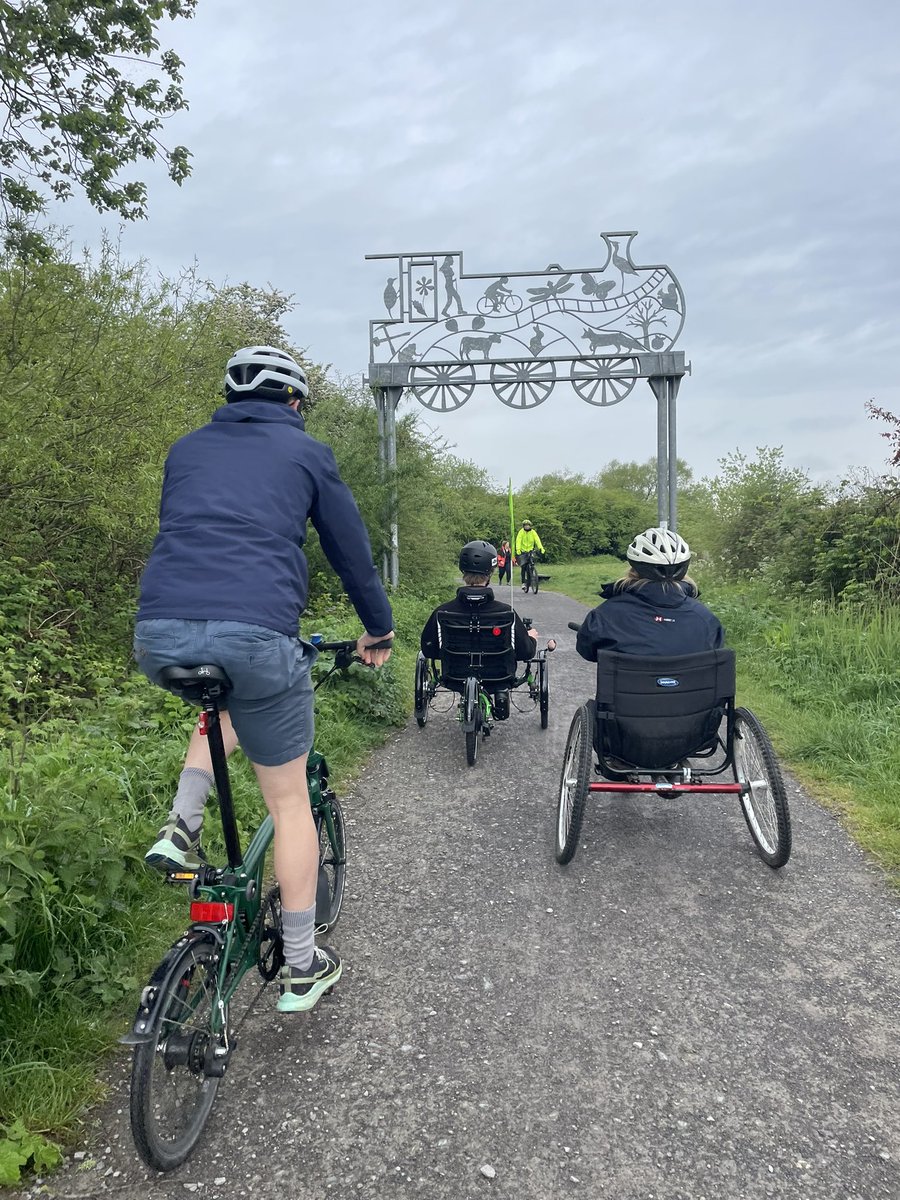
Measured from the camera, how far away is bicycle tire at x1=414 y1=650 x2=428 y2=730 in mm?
6457

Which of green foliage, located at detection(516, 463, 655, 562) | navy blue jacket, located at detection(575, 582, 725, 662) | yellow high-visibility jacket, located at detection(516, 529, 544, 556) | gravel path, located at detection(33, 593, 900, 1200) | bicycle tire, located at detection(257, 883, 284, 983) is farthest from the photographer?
green foliage, located at detection(516, 463, 655, 562)

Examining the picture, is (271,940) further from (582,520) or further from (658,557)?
(582,520)

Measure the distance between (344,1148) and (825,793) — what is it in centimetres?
384

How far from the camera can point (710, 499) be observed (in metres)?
17.3

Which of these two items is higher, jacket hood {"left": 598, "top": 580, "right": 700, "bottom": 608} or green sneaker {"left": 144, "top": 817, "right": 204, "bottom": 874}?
jacket hood {"left": 598, "top": 580, "right": 700, "bottom": 608}

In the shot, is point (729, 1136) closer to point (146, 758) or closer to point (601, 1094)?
point (601, 1094)

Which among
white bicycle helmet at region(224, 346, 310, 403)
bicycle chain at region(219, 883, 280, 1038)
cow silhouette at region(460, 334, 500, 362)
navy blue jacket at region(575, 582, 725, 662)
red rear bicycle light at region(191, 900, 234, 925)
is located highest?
cow silhouette at region(460, 334, 500, 362)

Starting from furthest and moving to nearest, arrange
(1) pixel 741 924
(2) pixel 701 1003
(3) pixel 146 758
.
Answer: (3) pixel 146 758, (1) pixel 741 924, (2) pixel 701 1003

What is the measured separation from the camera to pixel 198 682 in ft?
6.83

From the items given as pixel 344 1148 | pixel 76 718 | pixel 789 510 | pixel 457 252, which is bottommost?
pixel 344 1148

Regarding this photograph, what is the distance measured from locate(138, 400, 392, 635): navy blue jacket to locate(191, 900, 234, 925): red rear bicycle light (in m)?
0.79

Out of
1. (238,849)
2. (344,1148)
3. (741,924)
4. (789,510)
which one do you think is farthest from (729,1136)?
(789,510)

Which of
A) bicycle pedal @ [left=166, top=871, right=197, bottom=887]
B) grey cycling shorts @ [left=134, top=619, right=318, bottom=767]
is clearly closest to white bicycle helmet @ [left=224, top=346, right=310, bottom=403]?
grey cycling shorts @ [left=134, top=619, right=318, bottom=767]

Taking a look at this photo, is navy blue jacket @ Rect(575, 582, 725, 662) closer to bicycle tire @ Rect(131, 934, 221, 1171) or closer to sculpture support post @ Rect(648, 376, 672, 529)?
bicycle tire @ Rect(131, 934, 221, 1171)
